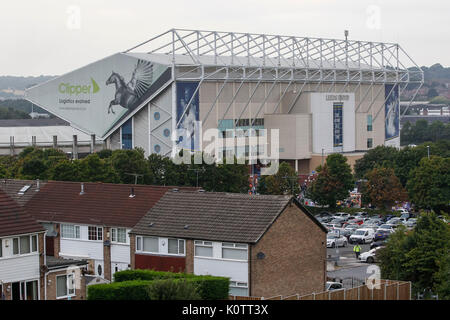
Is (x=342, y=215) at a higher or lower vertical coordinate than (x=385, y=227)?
lower

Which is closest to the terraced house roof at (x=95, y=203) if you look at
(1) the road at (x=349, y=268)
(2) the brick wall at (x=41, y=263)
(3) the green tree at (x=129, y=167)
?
(2) the brick wall at (x=41, y=263)

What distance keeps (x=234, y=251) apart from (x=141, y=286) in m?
5.76

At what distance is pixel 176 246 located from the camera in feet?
97.5

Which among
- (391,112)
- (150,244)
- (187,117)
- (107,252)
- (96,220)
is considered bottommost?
(107,252)

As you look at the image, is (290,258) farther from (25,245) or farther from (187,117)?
(187,117)

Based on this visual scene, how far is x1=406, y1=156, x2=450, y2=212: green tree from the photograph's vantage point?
63062mm

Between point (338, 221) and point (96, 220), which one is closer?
point (96, 220)

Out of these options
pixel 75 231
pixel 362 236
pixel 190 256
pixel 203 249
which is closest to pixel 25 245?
pixel 190 256

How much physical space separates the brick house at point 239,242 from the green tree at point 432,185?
3406 cm

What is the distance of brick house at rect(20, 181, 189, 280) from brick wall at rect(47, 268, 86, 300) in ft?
15.0

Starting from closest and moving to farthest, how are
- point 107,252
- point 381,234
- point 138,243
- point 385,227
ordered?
point 138,243 < point 107,252 < point 381,234 < point 385,227

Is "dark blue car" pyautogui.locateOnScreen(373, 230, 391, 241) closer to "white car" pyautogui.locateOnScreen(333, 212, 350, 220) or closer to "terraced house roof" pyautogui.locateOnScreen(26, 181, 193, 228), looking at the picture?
"white car" pyautogui.locateOnScreen(333, 212, 350, 220)

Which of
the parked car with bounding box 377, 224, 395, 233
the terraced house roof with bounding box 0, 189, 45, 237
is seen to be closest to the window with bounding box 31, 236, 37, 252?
the terraced house roof with bounding box 0, 189, 45, 237
